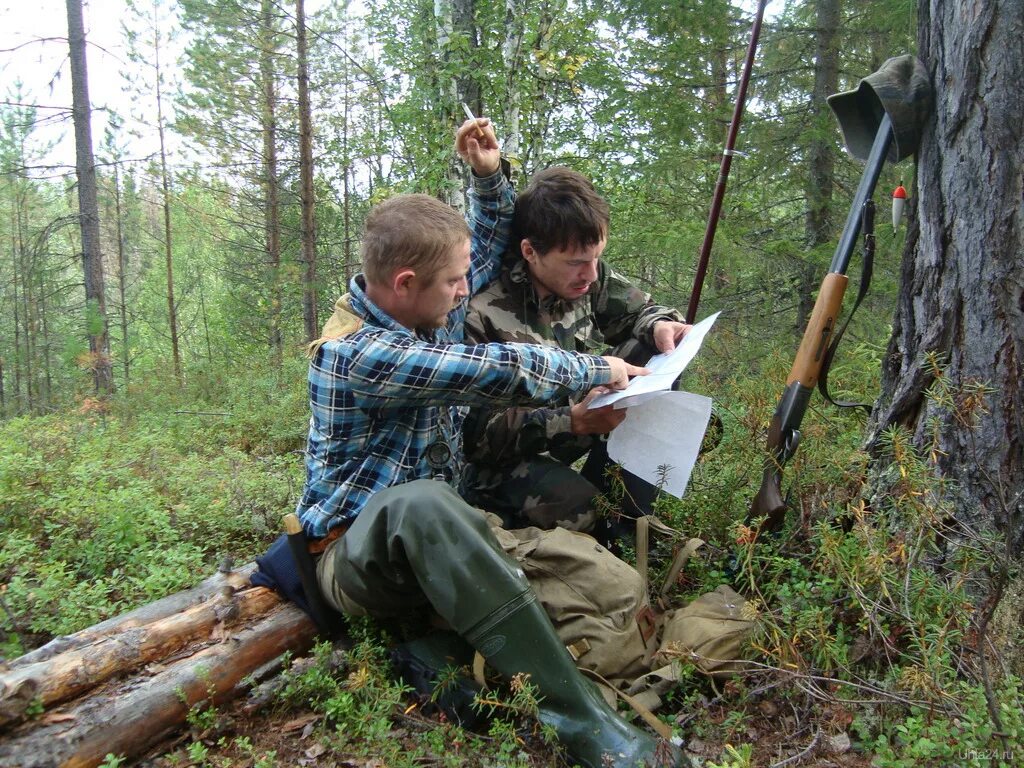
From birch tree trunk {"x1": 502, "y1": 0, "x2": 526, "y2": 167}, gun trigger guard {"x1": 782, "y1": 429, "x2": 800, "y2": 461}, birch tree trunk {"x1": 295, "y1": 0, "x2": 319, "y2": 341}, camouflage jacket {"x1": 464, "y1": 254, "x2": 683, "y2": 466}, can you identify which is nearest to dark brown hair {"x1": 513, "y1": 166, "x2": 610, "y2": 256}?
camouflage jacket {"x1": 464, "y1": 254, "x2": 683, "y2": 466}

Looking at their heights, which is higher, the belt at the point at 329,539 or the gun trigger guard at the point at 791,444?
the gun trigger guard at the point at 791,444

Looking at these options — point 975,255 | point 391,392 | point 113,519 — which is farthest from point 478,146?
point 113,519

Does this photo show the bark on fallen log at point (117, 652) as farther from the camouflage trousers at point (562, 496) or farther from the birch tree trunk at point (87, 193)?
the birch tree trunk at point (87, 193)

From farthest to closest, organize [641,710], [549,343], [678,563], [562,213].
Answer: [549,343] → [562,213] → [678,563] → [641,710]

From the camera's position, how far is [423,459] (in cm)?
269

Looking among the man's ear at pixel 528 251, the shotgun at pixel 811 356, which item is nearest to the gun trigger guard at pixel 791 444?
the shotgun at pixel 811 356

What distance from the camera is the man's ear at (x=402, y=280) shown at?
2.44m

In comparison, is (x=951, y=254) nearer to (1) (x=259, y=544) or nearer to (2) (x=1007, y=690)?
(2) (x=1007, y=690)

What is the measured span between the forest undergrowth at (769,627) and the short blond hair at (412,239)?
1.36 metres

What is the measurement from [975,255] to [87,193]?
41.6 feet

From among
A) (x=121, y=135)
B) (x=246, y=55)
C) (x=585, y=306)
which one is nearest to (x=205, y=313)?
(x=121, y=135)

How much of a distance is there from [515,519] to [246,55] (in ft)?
38.7

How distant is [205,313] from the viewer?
20609 millimetres

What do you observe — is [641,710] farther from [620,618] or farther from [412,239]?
[412,239]
